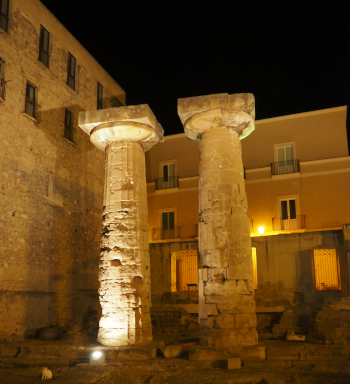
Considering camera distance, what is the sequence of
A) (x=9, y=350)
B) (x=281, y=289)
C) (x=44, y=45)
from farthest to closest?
1. (x=281, y=289)
2. (x=44, y=45)
3. (x=9, y=350)

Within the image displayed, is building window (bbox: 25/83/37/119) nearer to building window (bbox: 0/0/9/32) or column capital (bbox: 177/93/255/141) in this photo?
building window (bbox: 0/0/9/32)

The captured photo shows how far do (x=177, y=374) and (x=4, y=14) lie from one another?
11.9m

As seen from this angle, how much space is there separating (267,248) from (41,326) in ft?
28.1

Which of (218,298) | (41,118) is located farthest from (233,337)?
(41,118)

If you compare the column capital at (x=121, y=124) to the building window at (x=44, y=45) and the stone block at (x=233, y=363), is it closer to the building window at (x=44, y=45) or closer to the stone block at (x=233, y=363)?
the stone block at (x=233, y=363)

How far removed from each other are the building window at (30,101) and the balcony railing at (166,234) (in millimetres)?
9472

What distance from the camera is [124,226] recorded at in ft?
35.3

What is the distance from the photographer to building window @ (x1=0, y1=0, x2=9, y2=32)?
13828mm

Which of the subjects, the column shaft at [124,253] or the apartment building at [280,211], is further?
the apartment building at [280,211]

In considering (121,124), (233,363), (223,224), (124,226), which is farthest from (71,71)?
(233,363)

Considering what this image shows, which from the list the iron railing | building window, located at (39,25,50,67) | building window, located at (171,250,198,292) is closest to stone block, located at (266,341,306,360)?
the iron railing

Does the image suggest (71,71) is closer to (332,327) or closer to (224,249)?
(224,249)

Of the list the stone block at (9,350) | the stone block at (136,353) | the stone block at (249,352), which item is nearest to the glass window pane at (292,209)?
the stone block at (249,352)

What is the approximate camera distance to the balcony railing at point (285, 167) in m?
20.5
